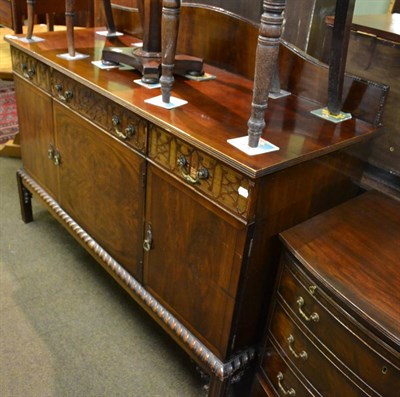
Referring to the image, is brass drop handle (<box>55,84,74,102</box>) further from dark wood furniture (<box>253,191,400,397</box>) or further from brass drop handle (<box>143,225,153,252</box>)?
dark wood furniture (<box>253,191,400,397</box>)

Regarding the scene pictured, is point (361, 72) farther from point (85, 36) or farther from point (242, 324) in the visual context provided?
point (85, 36)

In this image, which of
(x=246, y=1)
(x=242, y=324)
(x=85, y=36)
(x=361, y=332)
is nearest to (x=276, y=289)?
(x=242, y=324)

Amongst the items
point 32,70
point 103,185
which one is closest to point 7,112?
point 32,70

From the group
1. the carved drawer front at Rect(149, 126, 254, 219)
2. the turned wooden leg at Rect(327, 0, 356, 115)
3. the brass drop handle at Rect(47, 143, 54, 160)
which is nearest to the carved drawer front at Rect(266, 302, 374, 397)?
the carved drawer front at Rect(149, 126, 254, 219)

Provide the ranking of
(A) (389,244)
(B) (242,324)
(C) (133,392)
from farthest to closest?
1. (C) (133,392)
2. (B) (242,324)
3. (A) (389,244)

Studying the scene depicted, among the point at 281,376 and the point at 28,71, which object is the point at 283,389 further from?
the point at 28,71

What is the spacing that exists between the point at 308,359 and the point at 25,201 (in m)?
1.70

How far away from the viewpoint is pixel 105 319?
1.83 meters

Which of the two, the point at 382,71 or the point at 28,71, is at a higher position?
the point at 382,71

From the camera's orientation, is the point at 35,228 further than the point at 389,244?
Yes

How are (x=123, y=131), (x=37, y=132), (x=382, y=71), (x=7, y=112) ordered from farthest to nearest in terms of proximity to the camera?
1. (x=7, y=112)
2. (x=37, y=132)
3. (x=123, y=131)
4. (x=382, y=71)

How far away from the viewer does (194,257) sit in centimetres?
129

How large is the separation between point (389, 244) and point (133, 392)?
3.18ft

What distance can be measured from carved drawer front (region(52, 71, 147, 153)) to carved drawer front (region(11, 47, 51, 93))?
0.19 ft
